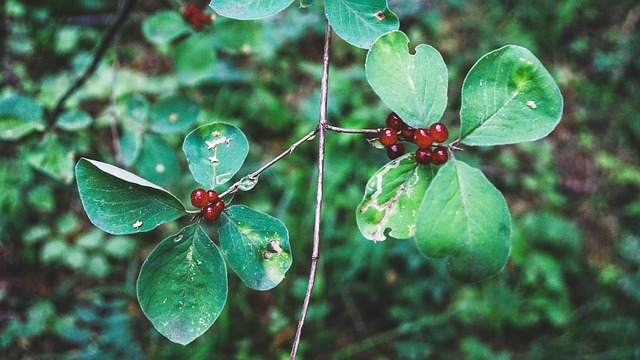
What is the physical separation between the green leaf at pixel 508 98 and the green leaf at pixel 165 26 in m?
1.16

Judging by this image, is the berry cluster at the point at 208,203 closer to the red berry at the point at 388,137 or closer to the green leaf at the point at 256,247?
the green leaf at the point at 256,247

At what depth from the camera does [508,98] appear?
86 centimetres

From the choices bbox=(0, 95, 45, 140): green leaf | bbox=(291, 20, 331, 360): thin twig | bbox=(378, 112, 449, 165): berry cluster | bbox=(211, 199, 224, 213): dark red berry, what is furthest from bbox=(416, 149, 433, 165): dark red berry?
bbox=(0, 95, 45, 140): green leaf

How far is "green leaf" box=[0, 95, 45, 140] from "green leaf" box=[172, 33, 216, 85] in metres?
0.53

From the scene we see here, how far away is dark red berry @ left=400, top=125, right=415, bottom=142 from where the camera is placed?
92 cm

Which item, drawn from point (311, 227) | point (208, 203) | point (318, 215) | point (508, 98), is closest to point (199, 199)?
point (208, 203)

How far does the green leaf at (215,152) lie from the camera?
3.07 ft

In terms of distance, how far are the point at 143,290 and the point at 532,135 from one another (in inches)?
30.2

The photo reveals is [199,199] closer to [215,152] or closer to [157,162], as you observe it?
[215,152]

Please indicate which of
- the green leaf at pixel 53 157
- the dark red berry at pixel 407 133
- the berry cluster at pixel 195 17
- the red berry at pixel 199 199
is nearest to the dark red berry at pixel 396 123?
the dark red berry at pixel 407 133

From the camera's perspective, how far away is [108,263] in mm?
2672

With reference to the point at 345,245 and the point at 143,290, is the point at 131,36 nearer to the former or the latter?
the point at 345,245

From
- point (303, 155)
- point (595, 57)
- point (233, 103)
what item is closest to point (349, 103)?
point (303, 155)

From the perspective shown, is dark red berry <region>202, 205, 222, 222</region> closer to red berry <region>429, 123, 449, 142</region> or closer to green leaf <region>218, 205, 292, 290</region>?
green leaf <region>218, 205, 292, 290</region>
